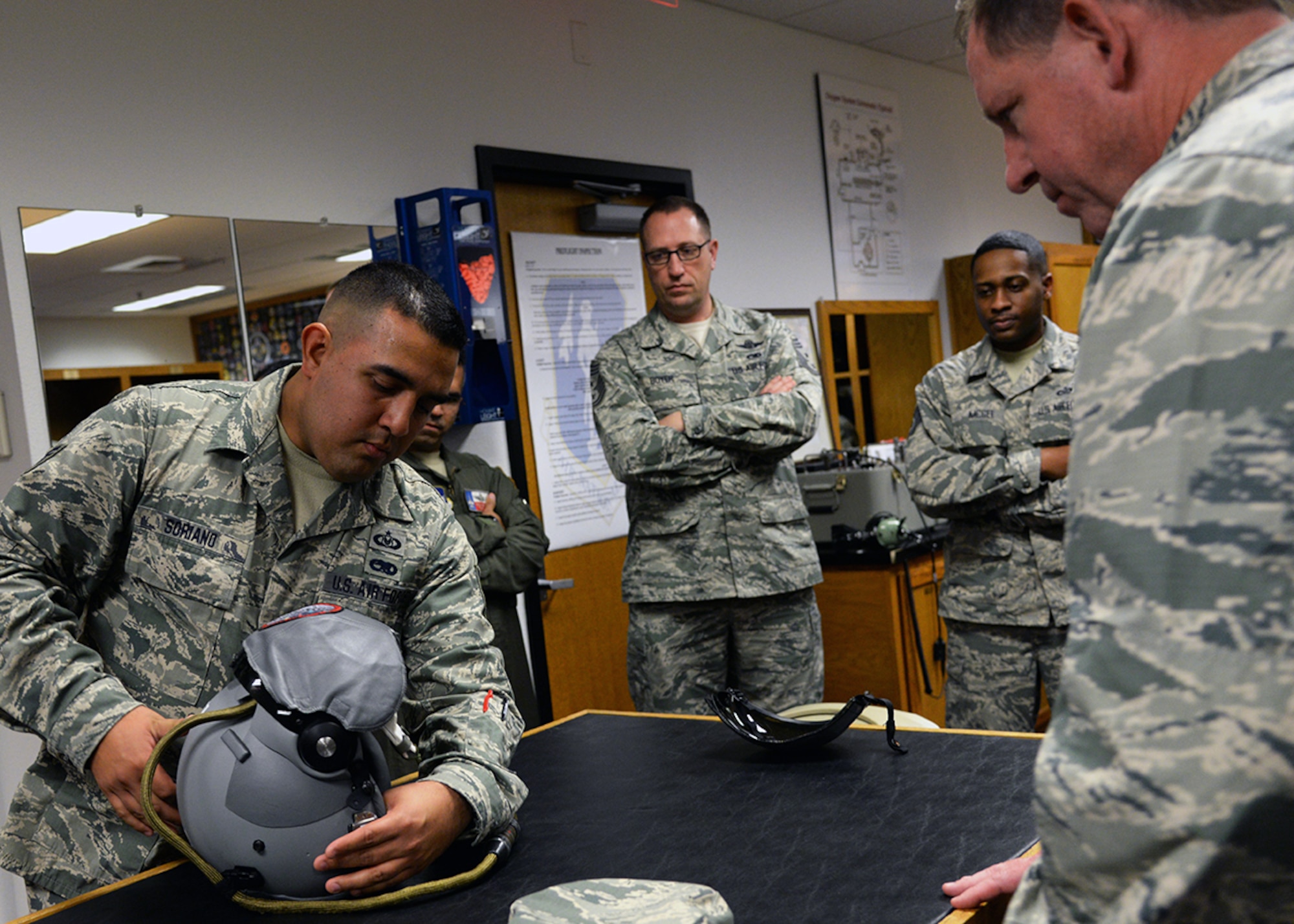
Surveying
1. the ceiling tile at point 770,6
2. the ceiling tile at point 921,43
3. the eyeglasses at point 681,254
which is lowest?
the eyeglasses at point 681,254

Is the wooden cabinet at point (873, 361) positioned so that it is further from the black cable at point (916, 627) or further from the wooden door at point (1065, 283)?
the black cable at point (916, 627)

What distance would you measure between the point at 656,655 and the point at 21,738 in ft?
5.35

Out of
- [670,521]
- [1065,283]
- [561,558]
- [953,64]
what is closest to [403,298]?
[670,521]

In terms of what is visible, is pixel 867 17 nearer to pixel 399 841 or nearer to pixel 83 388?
pixel 83 388

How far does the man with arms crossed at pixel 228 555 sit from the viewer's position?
62.6 inches

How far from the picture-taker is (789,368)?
123 inches

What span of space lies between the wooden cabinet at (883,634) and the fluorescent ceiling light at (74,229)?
2.57 meters

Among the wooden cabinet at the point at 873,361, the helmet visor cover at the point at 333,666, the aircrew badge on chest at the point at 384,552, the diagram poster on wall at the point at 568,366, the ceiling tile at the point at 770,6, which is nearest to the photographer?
the helmet visor cover at the point at 333,666

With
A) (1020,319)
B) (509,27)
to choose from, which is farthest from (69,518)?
(509,27)

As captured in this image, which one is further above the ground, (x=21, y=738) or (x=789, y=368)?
(x=789, y=368)

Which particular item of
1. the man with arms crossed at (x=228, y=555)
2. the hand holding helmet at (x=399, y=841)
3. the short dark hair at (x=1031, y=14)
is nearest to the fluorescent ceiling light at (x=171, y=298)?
the man with arms crossed at (x=228, y=555)

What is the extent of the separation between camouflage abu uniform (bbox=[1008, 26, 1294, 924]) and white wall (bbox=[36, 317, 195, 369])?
9.16 feet

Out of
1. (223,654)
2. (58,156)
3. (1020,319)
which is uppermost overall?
(58,156)

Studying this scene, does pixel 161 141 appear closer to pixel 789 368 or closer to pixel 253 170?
pixel 253 170
